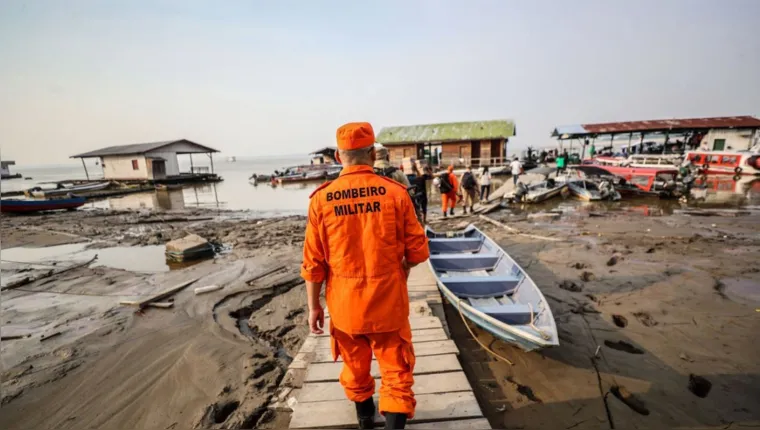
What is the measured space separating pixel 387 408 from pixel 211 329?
398cm

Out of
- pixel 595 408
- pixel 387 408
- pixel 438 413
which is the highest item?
pixel 387 408

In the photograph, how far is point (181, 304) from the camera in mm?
6328

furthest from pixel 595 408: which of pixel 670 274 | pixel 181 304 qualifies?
pixel 181 304

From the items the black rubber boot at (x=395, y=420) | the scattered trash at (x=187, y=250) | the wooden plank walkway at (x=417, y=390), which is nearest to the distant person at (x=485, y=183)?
the scattered trash at (x=187, y=250)

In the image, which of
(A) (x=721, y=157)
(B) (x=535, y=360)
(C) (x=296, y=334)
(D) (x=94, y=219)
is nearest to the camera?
(B) (x=535, y=360)

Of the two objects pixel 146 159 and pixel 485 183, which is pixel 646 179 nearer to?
pixel 485 183

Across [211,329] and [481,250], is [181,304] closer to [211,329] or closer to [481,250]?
[211,329]

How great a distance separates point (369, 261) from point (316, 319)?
2.50 feet

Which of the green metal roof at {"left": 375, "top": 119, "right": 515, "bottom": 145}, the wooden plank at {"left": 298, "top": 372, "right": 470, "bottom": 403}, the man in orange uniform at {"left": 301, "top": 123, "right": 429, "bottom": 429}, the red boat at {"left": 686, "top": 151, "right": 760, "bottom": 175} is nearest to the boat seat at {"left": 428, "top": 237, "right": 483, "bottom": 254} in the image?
the wooden plank at {"left": 298, "top": 372, "right": 470, "bottom": 403}

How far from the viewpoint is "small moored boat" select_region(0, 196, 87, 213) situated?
17.1m

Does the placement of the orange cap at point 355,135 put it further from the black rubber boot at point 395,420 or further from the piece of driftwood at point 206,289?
the piece of driftwood at point 206,289

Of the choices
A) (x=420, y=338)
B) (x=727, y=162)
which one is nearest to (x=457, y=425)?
(x=420, y=338)

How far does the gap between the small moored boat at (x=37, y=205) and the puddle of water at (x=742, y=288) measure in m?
26.7

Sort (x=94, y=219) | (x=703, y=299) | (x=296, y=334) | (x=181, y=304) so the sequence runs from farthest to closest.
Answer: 1. (x=94, y=219)
2. (x=181, y=304)
3. (x=703, y=299)
4. (x=296, y=334)
